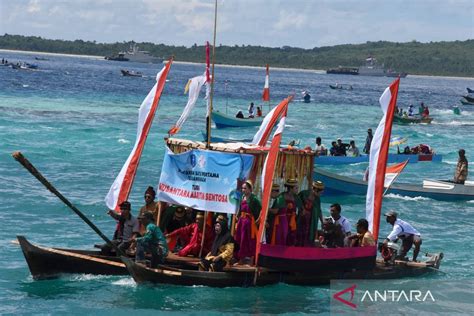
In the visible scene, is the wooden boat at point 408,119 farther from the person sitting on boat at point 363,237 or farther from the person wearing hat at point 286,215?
the person wearing hat at point 286,215

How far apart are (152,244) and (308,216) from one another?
3.09 m

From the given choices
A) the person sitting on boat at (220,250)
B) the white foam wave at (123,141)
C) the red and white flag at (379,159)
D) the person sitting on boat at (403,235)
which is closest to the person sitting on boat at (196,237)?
the person sitting on boat at (220,250)

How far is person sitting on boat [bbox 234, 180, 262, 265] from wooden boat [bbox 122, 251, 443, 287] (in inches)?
21.1

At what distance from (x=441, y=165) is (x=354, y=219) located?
16.9 m

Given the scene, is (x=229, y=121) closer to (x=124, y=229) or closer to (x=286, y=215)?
(x=124, y=229)

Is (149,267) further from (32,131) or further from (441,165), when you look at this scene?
(32,131)

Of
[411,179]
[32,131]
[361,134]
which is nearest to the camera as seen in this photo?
[411,179]

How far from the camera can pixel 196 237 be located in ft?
60.4

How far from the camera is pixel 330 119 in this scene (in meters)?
71.6

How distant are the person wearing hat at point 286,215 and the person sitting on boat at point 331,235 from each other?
117 centimetres

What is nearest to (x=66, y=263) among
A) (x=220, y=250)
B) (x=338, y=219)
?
(x=220, y=250)

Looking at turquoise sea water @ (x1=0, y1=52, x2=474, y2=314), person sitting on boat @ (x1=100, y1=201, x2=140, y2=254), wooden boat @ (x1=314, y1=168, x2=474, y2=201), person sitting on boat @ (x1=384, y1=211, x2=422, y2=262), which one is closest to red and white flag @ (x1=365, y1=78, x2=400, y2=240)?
person sitting on boat @ (x1=384, y1=211, x2=422, y2=262)

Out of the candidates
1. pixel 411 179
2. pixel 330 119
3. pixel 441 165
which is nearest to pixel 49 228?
pixel 411 179

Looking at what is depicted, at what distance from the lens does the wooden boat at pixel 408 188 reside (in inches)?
1196
